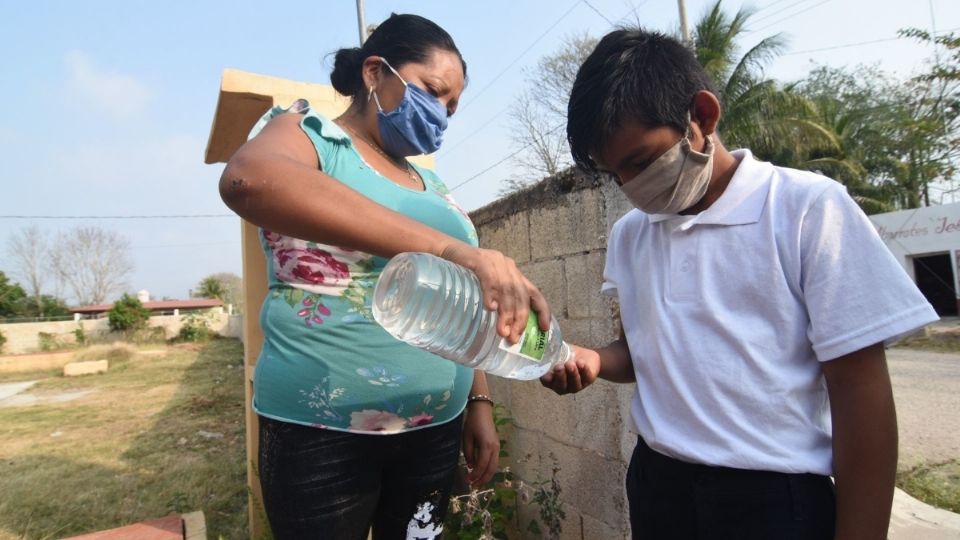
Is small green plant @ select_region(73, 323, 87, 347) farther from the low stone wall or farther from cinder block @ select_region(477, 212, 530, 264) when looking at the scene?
cinder block @ select_region(477, 212, 530, 264)

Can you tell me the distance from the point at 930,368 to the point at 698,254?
32.0 feet

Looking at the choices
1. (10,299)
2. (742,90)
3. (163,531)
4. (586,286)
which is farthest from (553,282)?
(10,299)

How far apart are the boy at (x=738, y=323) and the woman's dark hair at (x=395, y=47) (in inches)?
A: 19.4

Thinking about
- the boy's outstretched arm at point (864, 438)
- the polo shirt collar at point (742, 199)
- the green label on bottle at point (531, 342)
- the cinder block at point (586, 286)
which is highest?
the polo shirt collar at point (742, 199)

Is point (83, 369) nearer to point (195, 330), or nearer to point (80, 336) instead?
point (195, 330)

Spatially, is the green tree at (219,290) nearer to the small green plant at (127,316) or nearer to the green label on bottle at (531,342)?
the small green plant at (127,316)

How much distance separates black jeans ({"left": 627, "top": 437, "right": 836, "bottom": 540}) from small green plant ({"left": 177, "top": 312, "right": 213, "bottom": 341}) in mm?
27577

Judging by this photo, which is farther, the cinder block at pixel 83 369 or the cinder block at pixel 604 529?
the cinder block at pixel 83 369

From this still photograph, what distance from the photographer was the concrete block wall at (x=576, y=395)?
6.79 feet

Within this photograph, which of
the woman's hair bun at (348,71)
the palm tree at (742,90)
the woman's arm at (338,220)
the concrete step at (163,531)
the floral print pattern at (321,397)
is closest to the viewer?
the woman's arm at (338,220)

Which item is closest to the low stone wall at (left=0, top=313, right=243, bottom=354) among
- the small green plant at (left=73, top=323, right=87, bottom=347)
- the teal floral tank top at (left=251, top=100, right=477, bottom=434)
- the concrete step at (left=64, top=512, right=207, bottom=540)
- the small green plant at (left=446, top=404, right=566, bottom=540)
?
the small green plant at (left=73, top=323, right=87, bottom=347)

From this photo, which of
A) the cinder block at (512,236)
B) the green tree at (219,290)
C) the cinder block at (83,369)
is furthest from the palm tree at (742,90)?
the green tree at (219,290)

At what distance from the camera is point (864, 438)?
0.97 meters

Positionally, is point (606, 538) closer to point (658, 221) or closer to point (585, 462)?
point (585, 462)
